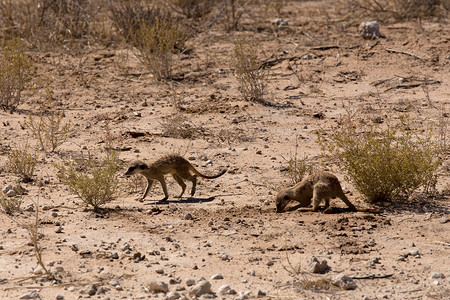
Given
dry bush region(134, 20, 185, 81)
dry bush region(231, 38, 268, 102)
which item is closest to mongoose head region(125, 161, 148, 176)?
dry bush region(231, 38, 268, 102)

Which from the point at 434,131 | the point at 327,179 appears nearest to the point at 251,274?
the point at 327,179

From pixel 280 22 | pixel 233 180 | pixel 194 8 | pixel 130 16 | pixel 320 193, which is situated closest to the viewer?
pixel 320 193

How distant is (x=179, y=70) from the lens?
41.6ft

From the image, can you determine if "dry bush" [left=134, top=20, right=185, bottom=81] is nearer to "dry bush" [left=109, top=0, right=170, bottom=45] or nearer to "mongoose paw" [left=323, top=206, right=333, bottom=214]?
"dry bush" [left=109, top=0, right=170, bottom=45]

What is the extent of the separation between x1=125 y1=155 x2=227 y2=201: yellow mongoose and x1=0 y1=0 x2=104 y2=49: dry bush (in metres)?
6.83

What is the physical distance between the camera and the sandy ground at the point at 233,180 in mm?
5680

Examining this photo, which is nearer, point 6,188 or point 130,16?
point 6,188

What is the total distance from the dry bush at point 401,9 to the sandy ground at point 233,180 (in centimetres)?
45

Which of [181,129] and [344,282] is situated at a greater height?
[181,129]

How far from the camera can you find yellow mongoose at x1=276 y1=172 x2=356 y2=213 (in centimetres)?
706

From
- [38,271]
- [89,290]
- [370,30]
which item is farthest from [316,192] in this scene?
[370,30]

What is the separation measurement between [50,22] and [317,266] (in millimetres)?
10435

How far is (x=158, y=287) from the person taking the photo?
537cm

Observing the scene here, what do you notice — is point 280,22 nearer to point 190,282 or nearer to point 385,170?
point 385,170
